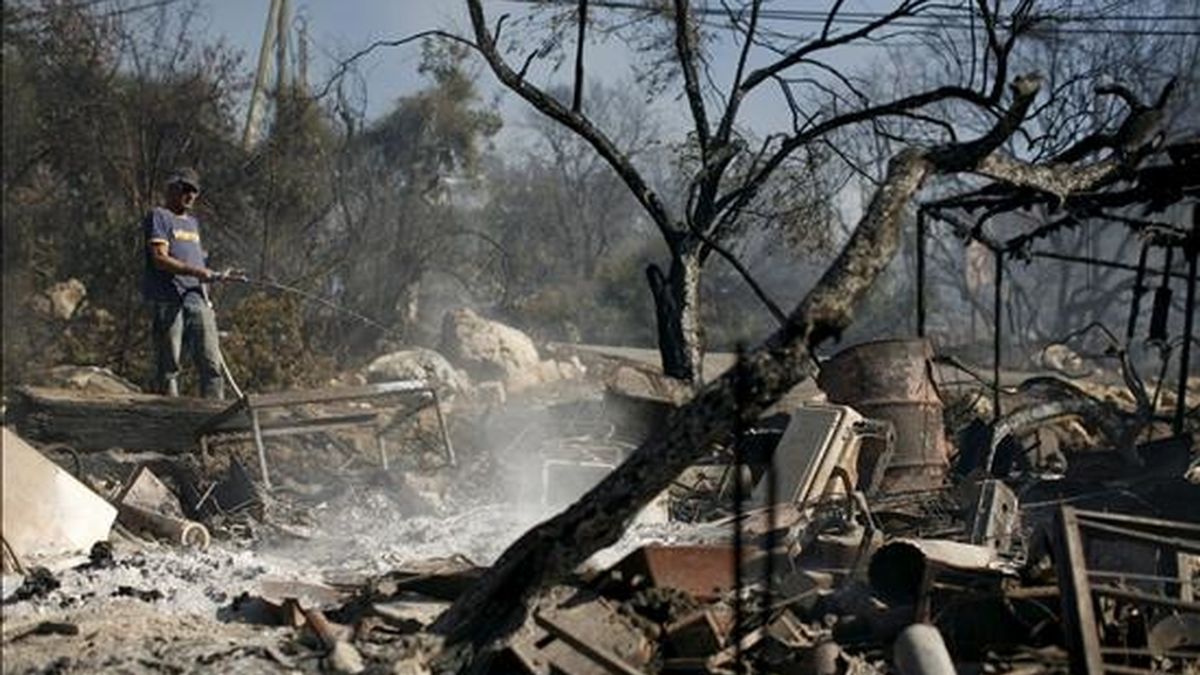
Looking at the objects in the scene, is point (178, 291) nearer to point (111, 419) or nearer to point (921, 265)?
point (111, 419)

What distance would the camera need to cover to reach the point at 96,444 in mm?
9789

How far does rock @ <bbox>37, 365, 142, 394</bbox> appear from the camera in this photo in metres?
11.3

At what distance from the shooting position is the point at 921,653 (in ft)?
17.9

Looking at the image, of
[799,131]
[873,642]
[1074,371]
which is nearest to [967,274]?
[1074,371]

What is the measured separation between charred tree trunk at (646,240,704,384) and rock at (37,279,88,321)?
605 cm

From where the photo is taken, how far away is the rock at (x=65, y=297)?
43.9 feet

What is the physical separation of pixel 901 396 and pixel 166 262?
19.3 feet

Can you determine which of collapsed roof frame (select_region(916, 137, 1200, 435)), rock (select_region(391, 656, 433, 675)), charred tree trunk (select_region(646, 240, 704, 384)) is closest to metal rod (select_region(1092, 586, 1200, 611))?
rock (select_region(391, 656, 433, 675))

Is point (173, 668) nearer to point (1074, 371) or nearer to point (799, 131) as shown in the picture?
point (799, 131)

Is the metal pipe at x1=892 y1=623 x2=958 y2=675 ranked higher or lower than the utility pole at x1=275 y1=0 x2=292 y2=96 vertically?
lower

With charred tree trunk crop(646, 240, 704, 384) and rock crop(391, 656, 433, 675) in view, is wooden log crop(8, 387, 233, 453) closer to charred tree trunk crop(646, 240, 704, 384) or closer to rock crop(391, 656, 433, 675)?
charred tree trunk crop(646, 240, 704, 384)

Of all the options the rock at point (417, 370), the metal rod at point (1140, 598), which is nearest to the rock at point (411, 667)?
the metal rod at point (1140, 598)

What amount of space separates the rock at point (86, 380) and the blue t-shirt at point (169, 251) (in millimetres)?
1101

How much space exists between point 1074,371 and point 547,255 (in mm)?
15074
